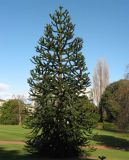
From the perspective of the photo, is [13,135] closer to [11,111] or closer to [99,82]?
[11,111]

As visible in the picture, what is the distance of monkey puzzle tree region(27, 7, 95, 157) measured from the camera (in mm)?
23750

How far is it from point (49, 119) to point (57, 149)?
2029 millimetres

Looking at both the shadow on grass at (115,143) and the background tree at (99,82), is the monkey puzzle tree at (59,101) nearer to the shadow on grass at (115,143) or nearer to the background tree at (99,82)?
the shadow on grass at (115,143)

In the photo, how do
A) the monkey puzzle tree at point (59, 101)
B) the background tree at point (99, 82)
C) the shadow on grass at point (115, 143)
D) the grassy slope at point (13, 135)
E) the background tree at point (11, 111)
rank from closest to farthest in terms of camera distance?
1. the monkey puzzle tree at point (59, 101)
2. the shadow on grass at point (115, 143)
3. the grassy slope at point (13, 135)
4. the background tree at point (11, 111)
5. the background tree at point (99, 82)

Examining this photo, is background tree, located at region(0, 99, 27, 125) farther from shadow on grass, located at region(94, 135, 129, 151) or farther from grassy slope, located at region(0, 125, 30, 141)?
shadow on grass, located at region(94, 135, 129, 151)

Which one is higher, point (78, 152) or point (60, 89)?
point (60, 89)

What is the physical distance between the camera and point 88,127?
79.2 ft

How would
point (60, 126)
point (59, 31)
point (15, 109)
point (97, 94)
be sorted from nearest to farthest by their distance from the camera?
point (60, 126) → point (59, 31) → point (15, 109) → point (97, 94)

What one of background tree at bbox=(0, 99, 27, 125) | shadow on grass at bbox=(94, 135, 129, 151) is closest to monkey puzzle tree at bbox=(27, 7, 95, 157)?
shadow on grass at bbox=(94, 135, 129, 151)

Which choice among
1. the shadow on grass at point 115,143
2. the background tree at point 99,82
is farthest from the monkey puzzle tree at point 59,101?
the background tree at point 99,82

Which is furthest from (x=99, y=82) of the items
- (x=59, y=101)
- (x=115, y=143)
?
(x=59, y=101)

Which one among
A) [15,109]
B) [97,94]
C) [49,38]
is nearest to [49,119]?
[49,38]

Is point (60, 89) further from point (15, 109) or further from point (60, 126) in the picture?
point (15, 109)

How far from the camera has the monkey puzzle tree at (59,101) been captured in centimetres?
2375
